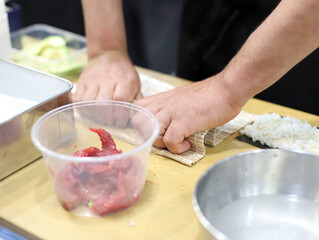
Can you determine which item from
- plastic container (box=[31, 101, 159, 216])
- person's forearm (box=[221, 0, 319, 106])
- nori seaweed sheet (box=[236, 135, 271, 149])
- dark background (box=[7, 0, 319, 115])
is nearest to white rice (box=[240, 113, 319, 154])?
nori seaweed sheet (box=[236, 135, 271, 149])

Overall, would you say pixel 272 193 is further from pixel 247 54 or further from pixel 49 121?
pixel 49 121

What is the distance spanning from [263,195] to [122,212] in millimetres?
247

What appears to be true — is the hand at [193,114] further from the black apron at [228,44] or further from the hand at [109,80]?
the black apron at [228,44]

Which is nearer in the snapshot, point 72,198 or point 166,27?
point 72,198

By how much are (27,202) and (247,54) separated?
0.49 meters

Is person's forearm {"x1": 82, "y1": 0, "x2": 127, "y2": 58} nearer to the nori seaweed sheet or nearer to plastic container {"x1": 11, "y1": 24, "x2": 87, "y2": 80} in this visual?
plastic container {"x1": 11, "y1": 24, "x2": 87, "y2": 80}

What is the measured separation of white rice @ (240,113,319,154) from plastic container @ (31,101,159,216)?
0.27 m

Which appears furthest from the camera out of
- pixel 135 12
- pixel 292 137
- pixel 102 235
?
pixel 135 12

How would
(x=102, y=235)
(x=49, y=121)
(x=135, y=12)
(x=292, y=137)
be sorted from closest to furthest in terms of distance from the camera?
(x=102, y=235), (x=49, y=121), (x=292, y=137), (x=135, y=12)

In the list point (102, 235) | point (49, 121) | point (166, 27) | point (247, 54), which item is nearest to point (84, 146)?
point (49, 121)

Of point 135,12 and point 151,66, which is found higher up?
point 135,12

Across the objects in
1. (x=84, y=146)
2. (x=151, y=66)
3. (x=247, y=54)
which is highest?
(x=247, y=54)

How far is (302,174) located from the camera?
0.80 m

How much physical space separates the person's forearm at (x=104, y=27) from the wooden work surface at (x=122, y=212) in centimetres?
45
